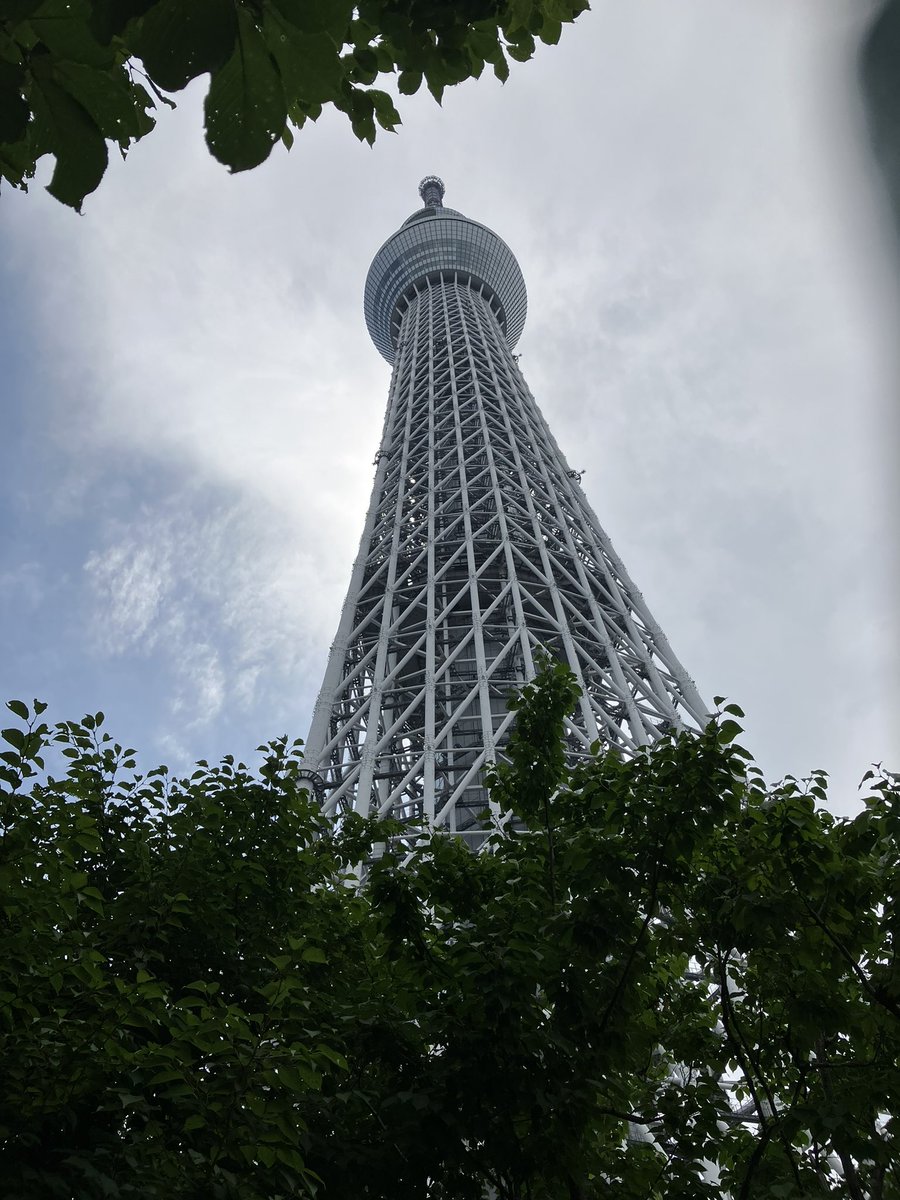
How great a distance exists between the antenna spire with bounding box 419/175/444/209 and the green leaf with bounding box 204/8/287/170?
8056 cm

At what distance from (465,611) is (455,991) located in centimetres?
2414

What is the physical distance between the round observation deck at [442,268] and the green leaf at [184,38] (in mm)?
62661

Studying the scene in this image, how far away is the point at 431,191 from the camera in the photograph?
7625 cm

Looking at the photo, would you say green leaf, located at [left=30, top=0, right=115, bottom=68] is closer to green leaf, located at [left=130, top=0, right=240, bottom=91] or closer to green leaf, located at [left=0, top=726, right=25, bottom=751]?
green leaf, located at [left=130, top=0, right=240, bottom=91]

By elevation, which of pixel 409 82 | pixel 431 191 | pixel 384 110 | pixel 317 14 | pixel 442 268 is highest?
pixel 431 191

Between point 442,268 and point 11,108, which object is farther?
point 442,268

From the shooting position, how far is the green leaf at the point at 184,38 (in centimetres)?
132

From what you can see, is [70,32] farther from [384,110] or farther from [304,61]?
[384,110]

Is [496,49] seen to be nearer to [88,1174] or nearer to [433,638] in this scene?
[88,1174]

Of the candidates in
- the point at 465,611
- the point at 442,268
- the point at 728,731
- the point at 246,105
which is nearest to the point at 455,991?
the point at 728,731

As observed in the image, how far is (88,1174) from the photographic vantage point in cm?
384

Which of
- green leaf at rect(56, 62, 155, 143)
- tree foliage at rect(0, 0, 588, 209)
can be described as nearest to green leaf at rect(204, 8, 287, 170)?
tree foliage at rect(0, 0, 588, 209)

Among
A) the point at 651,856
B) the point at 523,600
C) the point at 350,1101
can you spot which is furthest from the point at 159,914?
the point at 523,600

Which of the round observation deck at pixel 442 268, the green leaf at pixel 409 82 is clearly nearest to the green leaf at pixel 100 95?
the green leaf at pixel 409 82
